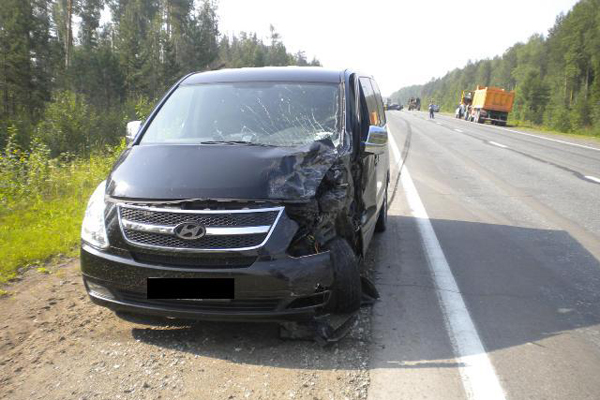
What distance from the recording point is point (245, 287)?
297 centimetres

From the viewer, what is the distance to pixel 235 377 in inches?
113

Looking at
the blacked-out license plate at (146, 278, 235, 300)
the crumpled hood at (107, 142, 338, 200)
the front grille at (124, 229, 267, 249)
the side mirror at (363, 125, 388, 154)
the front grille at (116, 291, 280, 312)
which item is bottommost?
the front grille at (116, 291, 280, 312)

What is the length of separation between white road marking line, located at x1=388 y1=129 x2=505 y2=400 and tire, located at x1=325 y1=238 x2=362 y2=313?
2.58 feet

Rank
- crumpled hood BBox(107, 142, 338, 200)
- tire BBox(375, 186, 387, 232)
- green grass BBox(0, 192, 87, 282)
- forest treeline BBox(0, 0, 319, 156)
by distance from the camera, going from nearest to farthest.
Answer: crumpled hood BBox(107, 142, 338, 200) → green grass BBox(0, 192, 87, 282) → tire BBox(375, 186, 387, 232) → forest treeline BBox(0, 0, 319, 156)

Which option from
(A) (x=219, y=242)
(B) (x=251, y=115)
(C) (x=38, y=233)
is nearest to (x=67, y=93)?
(C) (x=38, y=233)

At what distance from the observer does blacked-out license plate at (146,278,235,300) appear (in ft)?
9.81

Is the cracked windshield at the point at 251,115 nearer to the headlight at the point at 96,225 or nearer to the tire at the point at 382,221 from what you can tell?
the headlight at the point at 96,225

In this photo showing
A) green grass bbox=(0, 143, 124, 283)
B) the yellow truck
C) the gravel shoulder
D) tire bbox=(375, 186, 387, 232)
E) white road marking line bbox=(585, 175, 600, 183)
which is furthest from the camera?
the yellow truck

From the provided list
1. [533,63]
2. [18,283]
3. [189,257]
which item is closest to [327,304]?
[189,257]

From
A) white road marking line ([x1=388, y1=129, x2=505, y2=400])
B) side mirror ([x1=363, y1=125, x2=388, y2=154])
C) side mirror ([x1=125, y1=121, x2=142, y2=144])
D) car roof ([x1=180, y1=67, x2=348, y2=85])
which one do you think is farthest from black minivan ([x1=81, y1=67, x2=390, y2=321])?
car roof ([x1=180, y1=67, x2=348, y2=85])

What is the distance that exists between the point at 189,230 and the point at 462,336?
2093 mm

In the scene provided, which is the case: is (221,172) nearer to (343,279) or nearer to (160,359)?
(343,279)

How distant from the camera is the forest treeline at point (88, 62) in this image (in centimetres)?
2806

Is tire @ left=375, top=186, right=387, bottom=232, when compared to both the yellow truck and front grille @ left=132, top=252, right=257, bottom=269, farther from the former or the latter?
the yellow truck
